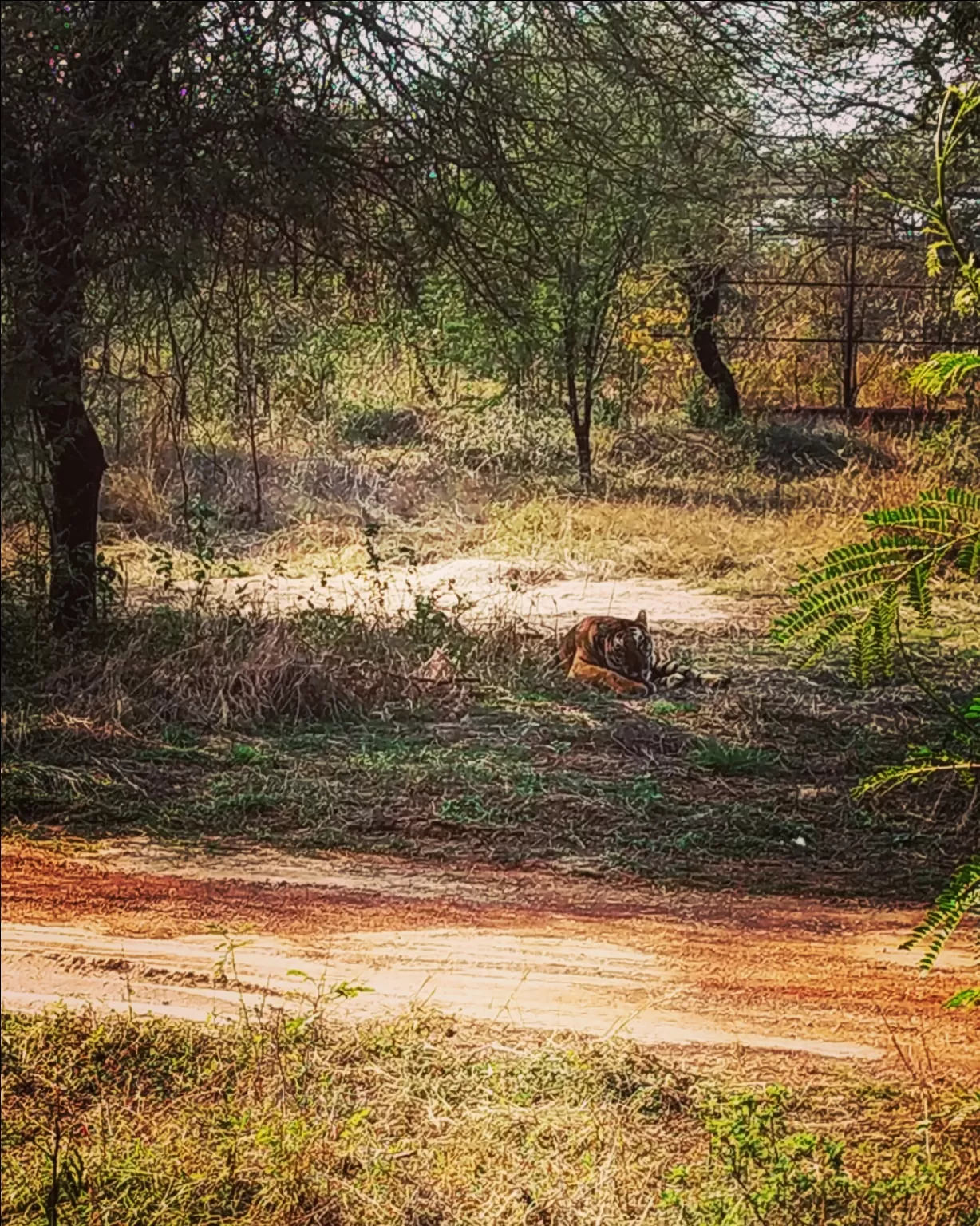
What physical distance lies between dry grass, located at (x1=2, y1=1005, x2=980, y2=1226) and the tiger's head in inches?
21.6

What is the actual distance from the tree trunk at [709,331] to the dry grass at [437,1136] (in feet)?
2.52

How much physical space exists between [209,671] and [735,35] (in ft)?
3.43

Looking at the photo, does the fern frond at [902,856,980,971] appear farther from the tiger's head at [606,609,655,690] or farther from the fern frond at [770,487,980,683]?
the tiger's head at [606,609,655,690]

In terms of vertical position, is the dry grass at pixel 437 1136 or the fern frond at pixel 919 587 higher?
the fern frond at pixel 919 587

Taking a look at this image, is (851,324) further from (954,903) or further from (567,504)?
(954,903)

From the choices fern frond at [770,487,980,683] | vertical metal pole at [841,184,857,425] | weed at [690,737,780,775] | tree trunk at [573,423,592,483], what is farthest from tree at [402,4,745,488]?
fern frond at [770,487,980,683]

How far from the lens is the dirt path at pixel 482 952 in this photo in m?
1.22

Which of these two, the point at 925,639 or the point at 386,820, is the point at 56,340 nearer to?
the point at 386,820

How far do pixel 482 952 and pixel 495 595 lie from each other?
1.77 feet

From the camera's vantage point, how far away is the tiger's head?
1.67m

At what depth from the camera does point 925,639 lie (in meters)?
1.33

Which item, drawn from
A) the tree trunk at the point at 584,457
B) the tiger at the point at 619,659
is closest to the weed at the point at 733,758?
the tiger at the point at 619,659

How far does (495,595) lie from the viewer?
176 cm

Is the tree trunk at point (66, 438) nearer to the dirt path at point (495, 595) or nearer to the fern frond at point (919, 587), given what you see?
the dirt path at point (495, 595)
